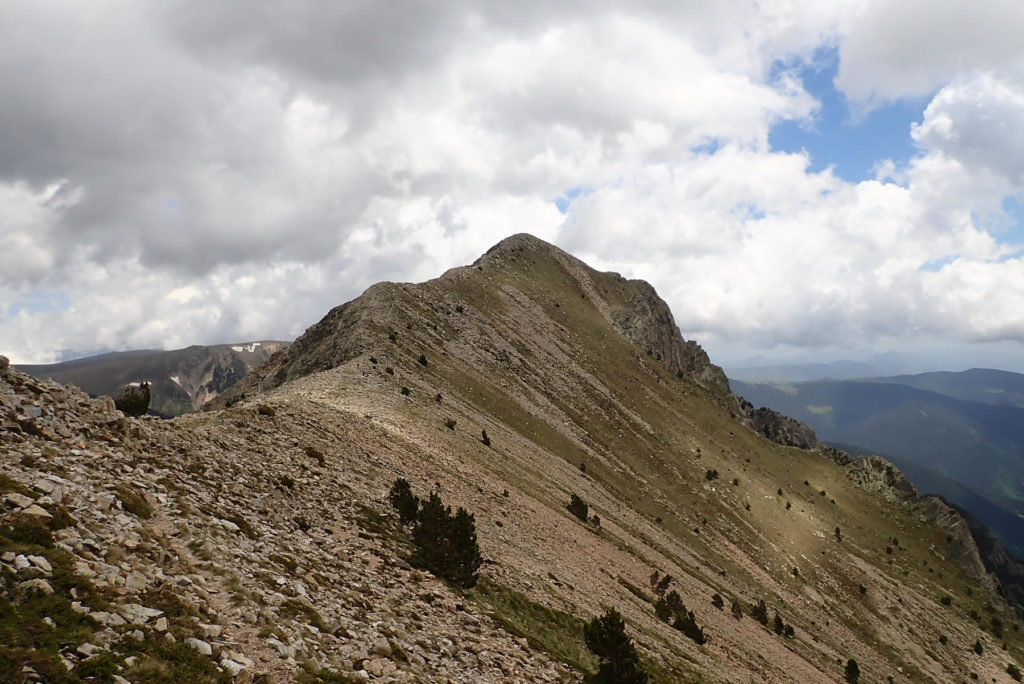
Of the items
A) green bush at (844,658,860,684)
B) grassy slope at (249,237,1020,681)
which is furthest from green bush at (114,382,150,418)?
green bush at (844,658,860,684)

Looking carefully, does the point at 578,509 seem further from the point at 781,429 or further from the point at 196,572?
the point at 781,429

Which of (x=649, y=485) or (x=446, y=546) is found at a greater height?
(x=446, y=546)

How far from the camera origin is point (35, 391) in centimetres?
1688

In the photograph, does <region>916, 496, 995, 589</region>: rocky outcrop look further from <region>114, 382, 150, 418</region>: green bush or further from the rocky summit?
<region>114, 382, 150, 418</region>: green bush

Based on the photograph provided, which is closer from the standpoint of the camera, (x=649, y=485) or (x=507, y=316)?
(x=649, y=485)

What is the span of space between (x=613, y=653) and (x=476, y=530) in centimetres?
1093

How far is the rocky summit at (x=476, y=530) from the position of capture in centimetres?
1165

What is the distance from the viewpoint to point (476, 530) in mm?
28797

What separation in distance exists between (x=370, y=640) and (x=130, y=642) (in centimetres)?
605

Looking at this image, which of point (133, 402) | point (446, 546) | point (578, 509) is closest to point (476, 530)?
point (446, 546)

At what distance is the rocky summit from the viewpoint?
38.2 feet

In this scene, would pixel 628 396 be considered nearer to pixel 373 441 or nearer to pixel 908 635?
pixel 908 635

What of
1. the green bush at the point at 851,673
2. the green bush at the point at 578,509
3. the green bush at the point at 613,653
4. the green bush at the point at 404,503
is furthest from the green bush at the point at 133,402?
the green bush at the point at 851,673

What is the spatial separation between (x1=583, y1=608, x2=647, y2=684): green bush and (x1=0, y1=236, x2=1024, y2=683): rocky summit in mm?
977
